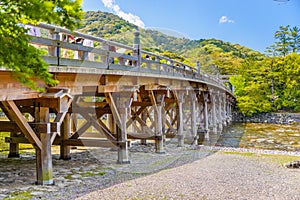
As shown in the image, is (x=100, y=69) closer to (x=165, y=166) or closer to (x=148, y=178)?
(x=148, y=178)

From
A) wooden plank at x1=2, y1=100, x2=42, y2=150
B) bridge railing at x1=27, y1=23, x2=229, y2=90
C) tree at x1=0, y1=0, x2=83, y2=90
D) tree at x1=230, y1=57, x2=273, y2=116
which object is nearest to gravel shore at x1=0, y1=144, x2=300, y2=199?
wooden plank at x1=2, y1=100, x2=42, y2=150

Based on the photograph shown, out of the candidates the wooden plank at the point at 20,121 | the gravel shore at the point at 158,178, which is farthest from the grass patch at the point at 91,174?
the wooden plank at the point at 20,121

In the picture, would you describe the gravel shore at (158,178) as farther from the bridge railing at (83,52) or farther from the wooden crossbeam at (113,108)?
the bridge railing at (83,52)

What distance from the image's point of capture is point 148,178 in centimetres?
749

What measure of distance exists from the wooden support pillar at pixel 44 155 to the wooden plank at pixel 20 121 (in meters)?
0.11

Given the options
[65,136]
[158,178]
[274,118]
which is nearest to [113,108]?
[65,136]

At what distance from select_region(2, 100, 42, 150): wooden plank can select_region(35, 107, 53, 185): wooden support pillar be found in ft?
0.37

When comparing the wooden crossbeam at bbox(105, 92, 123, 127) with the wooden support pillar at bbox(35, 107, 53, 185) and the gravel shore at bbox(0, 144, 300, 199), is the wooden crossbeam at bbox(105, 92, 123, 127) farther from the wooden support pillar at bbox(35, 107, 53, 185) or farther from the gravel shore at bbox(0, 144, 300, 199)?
the wooden support pillar at bbox(35, 107, 53, 185)

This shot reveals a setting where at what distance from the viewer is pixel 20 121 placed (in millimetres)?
5625

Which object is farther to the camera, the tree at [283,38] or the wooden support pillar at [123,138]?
the tree at [283,38]

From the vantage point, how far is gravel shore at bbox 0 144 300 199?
241 inches

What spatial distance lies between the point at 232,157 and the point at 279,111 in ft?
96.4

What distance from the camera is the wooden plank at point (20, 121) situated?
5.33 metres

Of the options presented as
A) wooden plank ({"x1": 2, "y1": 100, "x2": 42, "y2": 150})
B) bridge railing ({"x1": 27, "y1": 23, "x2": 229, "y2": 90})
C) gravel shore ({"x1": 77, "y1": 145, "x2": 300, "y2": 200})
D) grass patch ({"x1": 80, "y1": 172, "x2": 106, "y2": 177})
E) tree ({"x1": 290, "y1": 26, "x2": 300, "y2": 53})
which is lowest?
gravel shore ({"x1": 77, "y1": 145, "x2": 300, "y2": 200})
